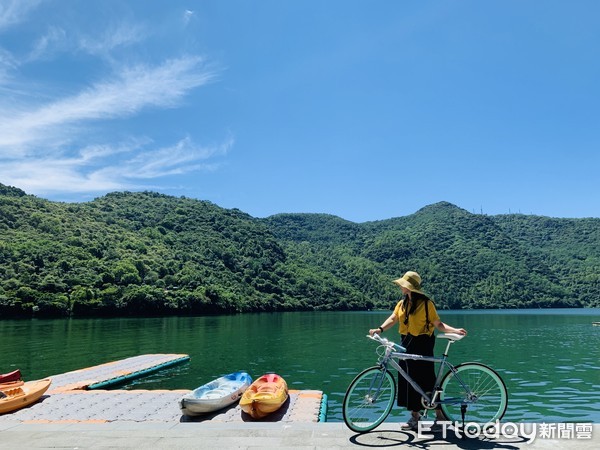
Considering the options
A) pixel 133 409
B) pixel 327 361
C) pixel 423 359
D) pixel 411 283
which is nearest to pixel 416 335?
pixel 423 359

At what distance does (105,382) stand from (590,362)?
30.8 meters

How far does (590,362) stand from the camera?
3130cm

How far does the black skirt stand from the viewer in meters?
7.18

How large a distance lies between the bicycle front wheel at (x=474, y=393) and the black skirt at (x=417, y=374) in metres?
0.29

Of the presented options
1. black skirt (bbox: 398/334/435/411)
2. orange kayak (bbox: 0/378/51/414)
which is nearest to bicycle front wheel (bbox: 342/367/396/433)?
black skirt (bbox: 398/334/435/411)

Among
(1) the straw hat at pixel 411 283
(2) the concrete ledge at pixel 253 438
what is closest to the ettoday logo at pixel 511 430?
(2) the concrete ledge at pixel 253 438

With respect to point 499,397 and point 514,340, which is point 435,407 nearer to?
point 499,397

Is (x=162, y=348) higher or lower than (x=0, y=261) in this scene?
lower

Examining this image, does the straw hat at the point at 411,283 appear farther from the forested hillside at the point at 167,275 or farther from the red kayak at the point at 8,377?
the forested hillside at the point at 167,275

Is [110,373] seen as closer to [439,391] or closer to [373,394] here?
[373,394]

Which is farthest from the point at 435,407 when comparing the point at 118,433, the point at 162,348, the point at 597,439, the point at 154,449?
the point at 162,348

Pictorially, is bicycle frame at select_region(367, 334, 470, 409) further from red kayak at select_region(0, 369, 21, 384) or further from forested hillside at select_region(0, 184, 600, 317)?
forested hillside at select_region(0, 184, 600, 317)

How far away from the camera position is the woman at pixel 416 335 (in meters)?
7.21

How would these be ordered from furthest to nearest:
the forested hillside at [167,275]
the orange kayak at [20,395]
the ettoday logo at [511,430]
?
the forested hillside at [167,275] < the orange kayak at [20,395] < the ettoday logo at [511,430]
